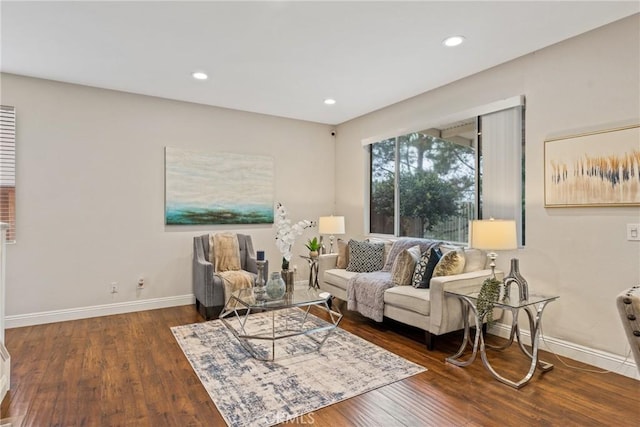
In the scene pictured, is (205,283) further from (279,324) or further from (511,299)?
(511,299)

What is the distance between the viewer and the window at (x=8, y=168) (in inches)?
145

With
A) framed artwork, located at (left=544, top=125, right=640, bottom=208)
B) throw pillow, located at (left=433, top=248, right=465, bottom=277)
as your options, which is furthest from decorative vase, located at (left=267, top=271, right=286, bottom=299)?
framed artwork, located at (left=544, top=125, right=640, bottom=208)

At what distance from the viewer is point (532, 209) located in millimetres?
3229

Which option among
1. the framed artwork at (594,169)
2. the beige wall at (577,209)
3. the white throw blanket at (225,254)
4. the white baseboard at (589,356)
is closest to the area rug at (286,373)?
the white throw blanket at (225,254)

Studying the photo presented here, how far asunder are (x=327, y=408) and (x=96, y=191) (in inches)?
141

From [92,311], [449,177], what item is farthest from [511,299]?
[92,311]

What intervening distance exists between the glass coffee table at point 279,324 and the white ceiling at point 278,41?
2.20 meters

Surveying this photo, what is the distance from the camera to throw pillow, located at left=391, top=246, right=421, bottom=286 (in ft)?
11.8

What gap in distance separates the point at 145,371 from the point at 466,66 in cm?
391

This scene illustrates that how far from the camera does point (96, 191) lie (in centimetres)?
414

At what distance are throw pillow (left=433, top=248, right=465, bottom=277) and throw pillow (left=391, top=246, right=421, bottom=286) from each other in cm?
33

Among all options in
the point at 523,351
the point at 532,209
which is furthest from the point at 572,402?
the point at 532,209

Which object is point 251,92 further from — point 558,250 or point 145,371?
point 558,250

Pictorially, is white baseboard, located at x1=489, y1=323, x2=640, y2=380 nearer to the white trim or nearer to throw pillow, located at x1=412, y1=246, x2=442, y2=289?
throw pillow, located at x1=412, y1=246, x2=442, y2=289
